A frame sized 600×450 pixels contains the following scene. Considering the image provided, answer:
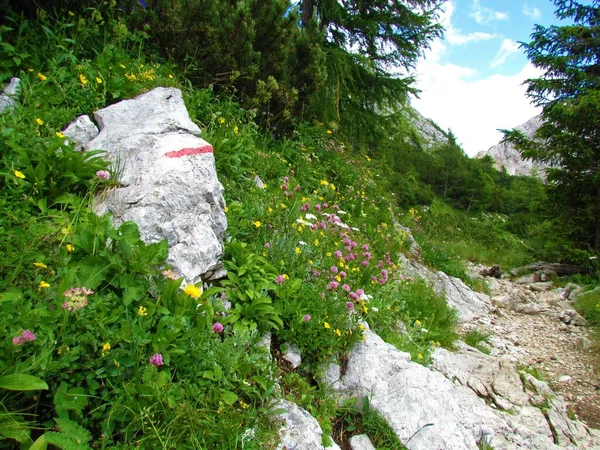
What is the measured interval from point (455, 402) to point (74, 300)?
3006 mm

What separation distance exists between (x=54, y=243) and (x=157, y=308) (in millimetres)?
860

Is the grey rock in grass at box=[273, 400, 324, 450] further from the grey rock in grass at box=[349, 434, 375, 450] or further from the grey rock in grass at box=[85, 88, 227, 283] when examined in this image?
the grey rock in grass at box=[85, 88, 227, 283]

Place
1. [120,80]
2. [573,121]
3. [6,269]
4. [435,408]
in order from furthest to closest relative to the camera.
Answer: [573,121] → [120,80] → [435,408] → [6,269]

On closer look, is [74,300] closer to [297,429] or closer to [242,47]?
[297,429]

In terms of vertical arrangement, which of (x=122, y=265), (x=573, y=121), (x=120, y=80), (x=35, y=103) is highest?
(x=573, y=121)

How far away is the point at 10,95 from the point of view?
329 centimetres

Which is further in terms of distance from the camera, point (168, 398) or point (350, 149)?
point (350, 149)

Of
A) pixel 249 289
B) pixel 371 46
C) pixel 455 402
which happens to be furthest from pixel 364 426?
pixel 371 46

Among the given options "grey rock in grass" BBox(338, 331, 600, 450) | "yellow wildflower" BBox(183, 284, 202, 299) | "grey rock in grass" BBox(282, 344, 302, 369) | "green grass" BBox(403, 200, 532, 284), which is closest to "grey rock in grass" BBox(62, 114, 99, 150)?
"yellow wildflower" BBox(183, 284, 202, 299)

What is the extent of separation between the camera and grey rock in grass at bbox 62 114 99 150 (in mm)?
3369

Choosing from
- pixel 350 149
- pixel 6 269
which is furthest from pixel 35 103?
pixel 350 149

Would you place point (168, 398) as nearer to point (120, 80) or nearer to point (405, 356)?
point (405, 356)

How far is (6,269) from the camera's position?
2.09 m

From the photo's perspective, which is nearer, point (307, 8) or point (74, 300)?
point (74, 300)
